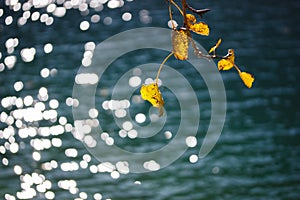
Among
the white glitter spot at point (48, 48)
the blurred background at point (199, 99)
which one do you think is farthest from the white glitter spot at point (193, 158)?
the white glitter spot at point (48, 48)

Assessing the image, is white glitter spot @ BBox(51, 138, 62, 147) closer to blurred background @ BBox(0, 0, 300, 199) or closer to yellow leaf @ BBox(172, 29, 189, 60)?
blurred background @ BBox(0, 0, 300, 199)

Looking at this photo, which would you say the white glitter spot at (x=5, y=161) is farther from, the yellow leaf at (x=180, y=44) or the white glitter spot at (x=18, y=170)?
the yellow leaf at (x=180, y=44)

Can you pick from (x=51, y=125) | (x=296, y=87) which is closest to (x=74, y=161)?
(x=51, y=125)

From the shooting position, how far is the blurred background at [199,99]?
28cm

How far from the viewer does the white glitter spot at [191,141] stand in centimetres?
28

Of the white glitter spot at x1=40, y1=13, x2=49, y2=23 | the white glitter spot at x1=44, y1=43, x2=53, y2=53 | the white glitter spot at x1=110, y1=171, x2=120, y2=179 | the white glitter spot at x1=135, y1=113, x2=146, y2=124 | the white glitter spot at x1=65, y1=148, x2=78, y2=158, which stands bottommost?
the white glitter spot at x1=110, y1=171, x2=120, y2=179

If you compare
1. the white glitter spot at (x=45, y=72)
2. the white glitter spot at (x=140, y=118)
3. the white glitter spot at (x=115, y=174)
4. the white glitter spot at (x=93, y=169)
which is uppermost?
the white glitter spot at (x=45, y=72)

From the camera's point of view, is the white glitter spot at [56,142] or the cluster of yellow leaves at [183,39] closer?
the cluster of yellow leaves at [183,39]

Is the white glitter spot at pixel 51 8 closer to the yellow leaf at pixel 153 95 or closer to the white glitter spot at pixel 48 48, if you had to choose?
the white glitter spot at pixel 48 48

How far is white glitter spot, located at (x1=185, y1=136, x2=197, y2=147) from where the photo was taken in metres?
0.28

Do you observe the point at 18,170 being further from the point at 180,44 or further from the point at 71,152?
the point at 180,44

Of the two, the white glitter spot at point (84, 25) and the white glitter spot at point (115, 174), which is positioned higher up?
the white glitter spot at point (84, 25)

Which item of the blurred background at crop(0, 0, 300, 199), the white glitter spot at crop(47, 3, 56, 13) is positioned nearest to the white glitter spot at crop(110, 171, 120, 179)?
the blurred background at crop(0, 0, 300, 199)

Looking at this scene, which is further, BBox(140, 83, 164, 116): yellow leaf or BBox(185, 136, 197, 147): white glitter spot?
BBox(185, 136, 197, 147): white glitter spot
